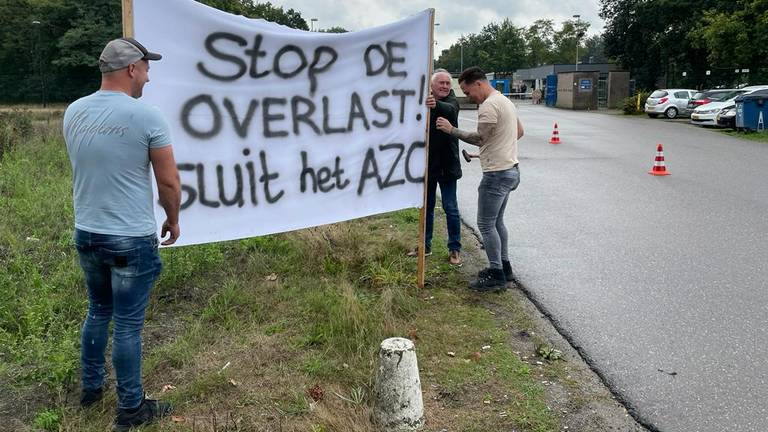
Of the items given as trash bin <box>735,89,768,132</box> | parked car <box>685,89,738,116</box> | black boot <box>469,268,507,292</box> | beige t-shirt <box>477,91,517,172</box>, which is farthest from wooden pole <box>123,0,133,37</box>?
parked car <box>685,89,738,116</box>

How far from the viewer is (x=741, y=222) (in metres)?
7.74

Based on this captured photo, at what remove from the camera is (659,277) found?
5672 millimetres

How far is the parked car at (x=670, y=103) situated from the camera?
101 ft

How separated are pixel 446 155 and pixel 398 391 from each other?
10.5 feet

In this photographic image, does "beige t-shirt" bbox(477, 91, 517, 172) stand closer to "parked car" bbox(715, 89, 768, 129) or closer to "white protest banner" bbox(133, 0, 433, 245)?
"white protest banner" bbox(133, 0, 433, 245)

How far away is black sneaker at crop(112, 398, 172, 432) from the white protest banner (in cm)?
120

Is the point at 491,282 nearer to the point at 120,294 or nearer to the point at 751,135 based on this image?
the point at 120,294

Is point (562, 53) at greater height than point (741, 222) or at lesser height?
greater

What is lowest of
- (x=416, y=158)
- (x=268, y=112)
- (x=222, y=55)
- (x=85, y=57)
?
(x=416, y=158)

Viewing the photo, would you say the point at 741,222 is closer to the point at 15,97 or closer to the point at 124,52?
the point at 124,52

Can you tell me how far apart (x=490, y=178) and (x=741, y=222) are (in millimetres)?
4451

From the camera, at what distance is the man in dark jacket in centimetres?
573

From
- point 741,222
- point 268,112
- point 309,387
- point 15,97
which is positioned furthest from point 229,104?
point 15,97

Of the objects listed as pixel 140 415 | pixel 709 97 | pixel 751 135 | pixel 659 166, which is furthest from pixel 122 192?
pixel 709 97
